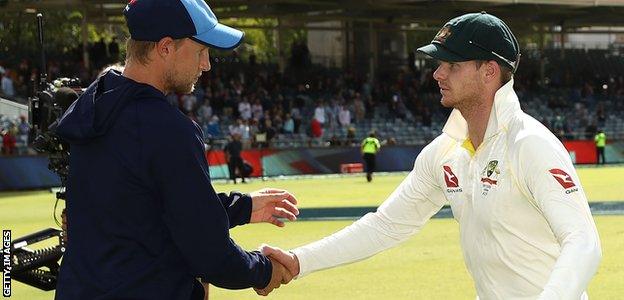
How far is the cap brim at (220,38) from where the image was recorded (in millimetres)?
3963

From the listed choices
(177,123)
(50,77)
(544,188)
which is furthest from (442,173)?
(50,77)

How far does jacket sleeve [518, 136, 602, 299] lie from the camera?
3.98 m

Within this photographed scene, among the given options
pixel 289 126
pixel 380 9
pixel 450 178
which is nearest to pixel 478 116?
pixel 450 178

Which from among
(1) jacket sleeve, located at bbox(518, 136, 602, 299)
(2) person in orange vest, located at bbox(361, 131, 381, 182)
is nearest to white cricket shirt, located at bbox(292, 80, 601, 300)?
(1) jacket sleeve, located at bbox(518, 136, 602, 299)

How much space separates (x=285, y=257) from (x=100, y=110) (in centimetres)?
148

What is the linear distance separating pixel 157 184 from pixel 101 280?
1.16 feet

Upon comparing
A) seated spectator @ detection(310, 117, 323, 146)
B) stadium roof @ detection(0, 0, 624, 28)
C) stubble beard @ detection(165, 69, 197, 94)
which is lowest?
seated spectator @ detection(310, 117, 323, 146)

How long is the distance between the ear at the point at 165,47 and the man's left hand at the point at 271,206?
83 centimetres

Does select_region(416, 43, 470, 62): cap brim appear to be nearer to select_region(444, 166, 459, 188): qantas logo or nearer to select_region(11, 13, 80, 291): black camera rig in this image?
select_region(444, 166, 459, 188): qantas logo

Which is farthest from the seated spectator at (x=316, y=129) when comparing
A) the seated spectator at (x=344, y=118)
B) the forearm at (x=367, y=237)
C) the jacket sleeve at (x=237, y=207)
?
the jacket sleeve at (x=237, y=207)

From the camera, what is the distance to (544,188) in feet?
14.1

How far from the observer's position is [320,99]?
47094 mm

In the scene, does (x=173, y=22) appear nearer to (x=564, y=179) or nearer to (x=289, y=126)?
(x=564, y=179)

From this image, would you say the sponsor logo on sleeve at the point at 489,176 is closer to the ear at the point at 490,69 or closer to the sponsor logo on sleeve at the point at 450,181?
the sponsor logo on sleeve at the point at 450,181
